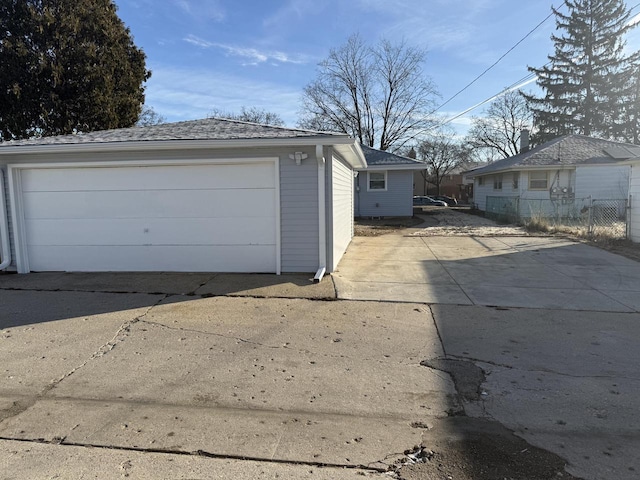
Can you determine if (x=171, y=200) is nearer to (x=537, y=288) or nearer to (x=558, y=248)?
(x=537, y=288)

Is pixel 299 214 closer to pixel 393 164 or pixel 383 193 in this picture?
pixel 393 164

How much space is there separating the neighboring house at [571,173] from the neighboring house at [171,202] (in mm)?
15360

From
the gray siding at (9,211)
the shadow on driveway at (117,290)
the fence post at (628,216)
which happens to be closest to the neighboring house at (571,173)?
the fence post at (628,216)

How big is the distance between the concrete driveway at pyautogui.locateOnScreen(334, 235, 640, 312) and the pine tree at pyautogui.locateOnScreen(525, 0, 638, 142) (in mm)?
36578

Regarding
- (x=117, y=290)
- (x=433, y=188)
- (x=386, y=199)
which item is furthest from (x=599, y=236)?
(x=433, y=188)

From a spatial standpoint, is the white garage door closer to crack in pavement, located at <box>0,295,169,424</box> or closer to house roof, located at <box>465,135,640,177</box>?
crack in pavement, located at <box>0,295,169,424</box>

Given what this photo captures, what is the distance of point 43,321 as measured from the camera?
542 cm

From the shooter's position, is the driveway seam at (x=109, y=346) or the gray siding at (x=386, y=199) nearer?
the driveway seam at (x=109, y=346)

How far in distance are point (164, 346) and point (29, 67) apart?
17.5 meters

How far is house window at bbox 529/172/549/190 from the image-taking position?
21844 millimetres

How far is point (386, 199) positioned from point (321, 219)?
15057mm

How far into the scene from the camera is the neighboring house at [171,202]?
303 inches

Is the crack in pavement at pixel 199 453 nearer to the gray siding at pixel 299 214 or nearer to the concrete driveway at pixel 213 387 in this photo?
the concrete driveway at pixel 213 387

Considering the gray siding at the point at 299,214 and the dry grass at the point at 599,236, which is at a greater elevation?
the gray siding at the point at 299,214
